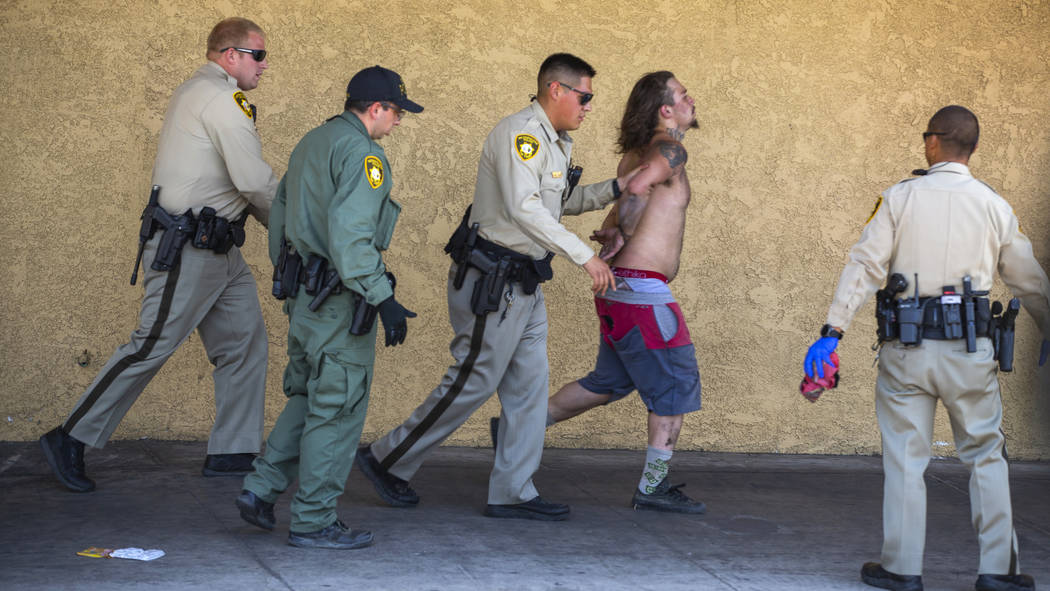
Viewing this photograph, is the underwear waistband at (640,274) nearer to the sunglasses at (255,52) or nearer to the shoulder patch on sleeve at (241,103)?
the shoulder patch on sleeve at (241,103)

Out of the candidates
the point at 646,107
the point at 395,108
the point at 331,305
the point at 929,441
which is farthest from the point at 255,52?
the point at 929,441

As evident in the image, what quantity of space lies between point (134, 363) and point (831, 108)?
3.74 m

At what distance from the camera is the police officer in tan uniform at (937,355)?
3949 millimetres

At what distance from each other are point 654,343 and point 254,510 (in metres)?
1.75

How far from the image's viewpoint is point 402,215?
596cm

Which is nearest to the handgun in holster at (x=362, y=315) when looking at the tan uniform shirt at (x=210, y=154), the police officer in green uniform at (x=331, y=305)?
the police officer in green uniform at (x=331, y=305)

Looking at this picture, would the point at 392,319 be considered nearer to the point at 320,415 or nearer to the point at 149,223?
the point at 320,415

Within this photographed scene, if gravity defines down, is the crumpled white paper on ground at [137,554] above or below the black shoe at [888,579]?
below

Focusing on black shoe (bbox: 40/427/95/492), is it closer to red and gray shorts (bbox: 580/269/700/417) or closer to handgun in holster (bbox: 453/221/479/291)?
handgun in holster (bbox: 453/221/479/291)

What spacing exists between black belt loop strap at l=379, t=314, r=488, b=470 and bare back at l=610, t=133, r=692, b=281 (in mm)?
719

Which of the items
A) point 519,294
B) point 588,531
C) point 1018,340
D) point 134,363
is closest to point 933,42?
point 1018,340

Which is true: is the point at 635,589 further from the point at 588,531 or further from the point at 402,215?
the point at 402,215

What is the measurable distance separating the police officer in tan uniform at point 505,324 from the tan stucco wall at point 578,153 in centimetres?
122

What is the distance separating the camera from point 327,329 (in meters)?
4.10
